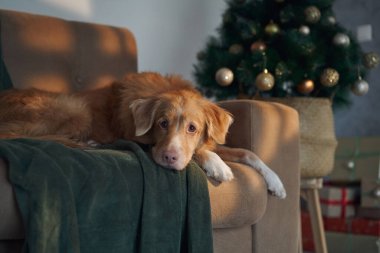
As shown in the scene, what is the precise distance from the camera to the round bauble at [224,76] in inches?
130

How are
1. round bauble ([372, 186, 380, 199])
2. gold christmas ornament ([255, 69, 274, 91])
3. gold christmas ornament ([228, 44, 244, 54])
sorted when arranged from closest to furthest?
gold christmas ornament ([255, 69, 274, 91]) < gold christmas ornament ([228, 44, 244, 54]) < round bauble ([372, 186, 380, 199])

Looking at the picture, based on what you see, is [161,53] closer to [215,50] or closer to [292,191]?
[215,50]

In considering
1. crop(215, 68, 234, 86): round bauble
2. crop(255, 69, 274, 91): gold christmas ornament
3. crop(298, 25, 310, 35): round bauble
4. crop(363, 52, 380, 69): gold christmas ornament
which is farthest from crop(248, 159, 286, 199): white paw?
crop(363, 52, 380, 69): gold christmas ornament

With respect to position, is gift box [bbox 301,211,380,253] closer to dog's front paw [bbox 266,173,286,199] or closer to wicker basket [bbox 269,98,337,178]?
wicker basket [bbox 269,98,337,178]

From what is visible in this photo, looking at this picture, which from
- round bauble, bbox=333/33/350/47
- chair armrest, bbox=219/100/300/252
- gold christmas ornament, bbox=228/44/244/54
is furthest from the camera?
gold christmas ornament, bbox=228/44/244/54

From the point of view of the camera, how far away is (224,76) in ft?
10.8

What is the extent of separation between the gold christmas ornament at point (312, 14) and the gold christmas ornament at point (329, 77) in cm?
32

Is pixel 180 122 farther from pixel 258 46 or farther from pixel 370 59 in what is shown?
pixel 370 59

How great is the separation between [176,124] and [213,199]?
35cm

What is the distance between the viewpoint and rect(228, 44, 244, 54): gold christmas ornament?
3410 millimetres

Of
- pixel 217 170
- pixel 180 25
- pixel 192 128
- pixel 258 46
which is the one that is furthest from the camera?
pixel 180 25

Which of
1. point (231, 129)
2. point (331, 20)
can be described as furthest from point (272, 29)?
point (231, 129)

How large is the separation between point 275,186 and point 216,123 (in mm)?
384

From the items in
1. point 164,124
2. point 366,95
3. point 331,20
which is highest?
point 331,20
